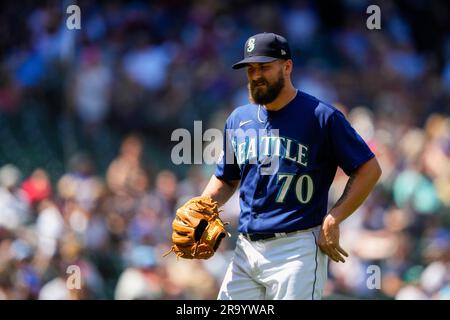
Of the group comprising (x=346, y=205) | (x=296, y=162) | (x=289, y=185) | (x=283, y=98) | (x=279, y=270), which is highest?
(x=283, y=98)

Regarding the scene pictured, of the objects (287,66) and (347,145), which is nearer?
(347,145)

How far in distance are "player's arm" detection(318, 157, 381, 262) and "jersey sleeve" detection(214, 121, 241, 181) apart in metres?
0.63

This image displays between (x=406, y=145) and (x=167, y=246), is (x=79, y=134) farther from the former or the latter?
(x=406, y=145)

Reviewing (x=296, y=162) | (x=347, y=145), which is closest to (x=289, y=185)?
(x=296, y=162)

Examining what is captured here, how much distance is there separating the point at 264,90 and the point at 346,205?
2.23 feet

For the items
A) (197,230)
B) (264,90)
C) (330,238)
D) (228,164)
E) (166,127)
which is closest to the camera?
(330,238)

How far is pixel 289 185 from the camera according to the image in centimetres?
450

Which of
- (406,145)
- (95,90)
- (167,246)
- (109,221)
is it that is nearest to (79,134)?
(95,90)

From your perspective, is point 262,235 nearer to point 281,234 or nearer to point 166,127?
point 281,234

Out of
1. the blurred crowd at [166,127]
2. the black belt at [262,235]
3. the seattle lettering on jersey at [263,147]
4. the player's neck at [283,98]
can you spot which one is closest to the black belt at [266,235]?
the black belt at [262,235]

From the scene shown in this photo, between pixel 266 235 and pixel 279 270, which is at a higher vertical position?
pixel 266 235

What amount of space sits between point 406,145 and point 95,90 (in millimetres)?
3185
